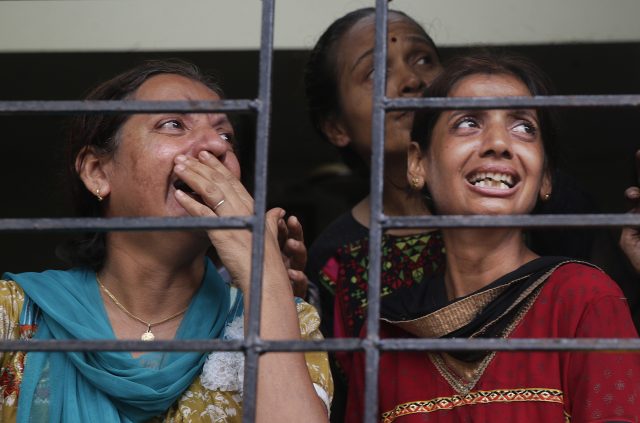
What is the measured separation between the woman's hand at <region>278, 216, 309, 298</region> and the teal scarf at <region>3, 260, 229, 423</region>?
0.27m

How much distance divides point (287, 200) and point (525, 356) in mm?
3162

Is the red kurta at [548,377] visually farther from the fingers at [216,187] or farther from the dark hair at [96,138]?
the dark hair at [96,138]

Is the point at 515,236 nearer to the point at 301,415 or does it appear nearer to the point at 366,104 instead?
the point at 301,415

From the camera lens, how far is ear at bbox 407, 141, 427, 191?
250 cm

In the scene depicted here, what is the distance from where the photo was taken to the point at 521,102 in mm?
1592

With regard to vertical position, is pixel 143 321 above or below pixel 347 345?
above

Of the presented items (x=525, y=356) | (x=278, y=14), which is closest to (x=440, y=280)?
(x=525, y=356)

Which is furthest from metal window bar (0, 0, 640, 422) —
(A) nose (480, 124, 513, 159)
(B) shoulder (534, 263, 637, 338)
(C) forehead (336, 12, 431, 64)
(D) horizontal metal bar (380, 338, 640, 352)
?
(C) forehead (336, 12, 431, 64)

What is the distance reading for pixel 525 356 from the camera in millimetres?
2129

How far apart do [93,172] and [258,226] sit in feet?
3.37

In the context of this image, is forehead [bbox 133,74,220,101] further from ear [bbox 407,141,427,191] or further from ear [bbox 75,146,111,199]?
ear [bbox 407,141,427,191]

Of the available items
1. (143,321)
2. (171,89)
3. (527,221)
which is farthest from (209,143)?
(527,221)

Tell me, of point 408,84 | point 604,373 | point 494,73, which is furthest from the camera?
point 408,84

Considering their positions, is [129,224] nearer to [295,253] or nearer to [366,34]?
[295,253]
